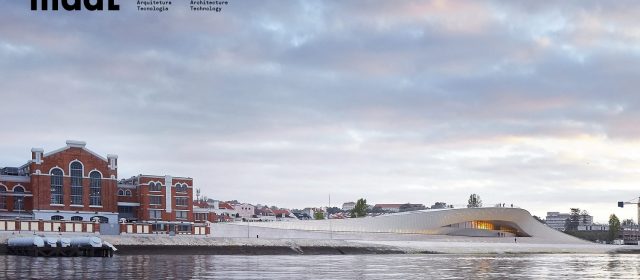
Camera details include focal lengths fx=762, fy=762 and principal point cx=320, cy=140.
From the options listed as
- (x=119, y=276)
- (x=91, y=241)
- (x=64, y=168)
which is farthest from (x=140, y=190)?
(x=119, y=276)

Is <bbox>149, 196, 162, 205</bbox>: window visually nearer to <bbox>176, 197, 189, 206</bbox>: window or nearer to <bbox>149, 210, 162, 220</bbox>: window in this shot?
<bbox>149, 210, 162, 220</bbox>: window

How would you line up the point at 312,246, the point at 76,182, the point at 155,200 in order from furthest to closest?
the point at 155,200 < the point at 76,182 < the point at 312,246

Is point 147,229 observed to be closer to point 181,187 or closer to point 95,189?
point 95,189

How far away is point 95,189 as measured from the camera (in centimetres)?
13512

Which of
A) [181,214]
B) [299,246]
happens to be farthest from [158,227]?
[299,246]

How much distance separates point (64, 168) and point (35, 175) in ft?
17.3

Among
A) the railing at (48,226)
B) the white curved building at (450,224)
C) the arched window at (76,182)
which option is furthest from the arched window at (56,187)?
the white curved building at (450,224)

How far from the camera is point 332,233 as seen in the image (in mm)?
155500

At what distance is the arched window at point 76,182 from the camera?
131 meters

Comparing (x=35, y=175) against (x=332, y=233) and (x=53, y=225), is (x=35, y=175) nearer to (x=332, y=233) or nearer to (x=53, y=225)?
(x=53, y=225)

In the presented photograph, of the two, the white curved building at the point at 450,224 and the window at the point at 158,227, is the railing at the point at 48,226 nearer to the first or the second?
the window at the point at 158,227

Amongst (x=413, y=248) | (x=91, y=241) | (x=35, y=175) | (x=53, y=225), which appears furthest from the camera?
(x=413, y=248)

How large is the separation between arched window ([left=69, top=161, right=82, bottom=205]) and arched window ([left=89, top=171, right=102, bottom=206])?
2141 mm

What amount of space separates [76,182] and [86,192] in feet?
8.01
